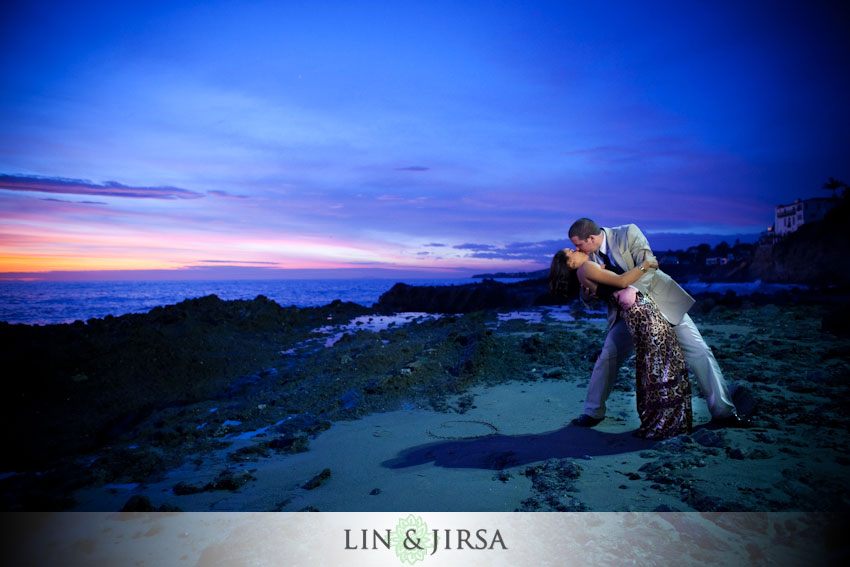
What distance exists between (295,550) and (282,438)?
2.23 meters

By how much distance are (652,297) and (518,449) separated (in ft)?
5.78

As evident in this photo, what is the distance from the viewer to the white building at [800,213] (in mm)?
52688

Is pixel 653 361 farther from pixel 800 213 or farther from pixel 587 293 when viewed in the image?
pixel 800 213

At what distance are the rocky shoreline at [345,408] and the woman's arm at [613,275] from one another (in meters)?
1.29

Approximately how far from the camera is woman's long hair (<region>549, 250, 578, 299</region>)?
388cm

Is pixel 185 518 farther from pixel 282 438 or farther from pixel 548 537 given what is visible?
pixel 548 537

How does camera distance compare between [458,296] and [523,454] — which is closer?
[523,454]

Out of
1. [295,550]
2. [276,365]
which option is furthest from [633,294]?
[276,365]

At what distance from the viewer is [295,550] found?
98.4 inches

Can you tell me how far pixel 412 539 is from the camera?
8.55 feet

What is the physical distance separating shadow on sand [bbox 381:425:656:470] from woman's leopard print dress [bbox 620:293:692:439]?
0.61ft

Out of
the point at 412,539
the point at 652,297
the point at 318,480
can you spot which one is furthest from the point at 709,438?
the point at 318,480

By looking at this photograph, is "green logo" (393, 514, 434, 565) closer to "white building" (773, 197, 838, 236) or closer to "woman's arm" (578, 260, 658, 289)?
"woman's arm" (578, 260, 658, 289)

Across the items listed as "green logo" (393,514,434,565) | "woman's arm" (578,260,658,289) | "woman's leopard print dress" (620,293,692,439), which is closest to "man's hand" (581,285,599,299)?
"woman's arm" (578,260,658,289)
